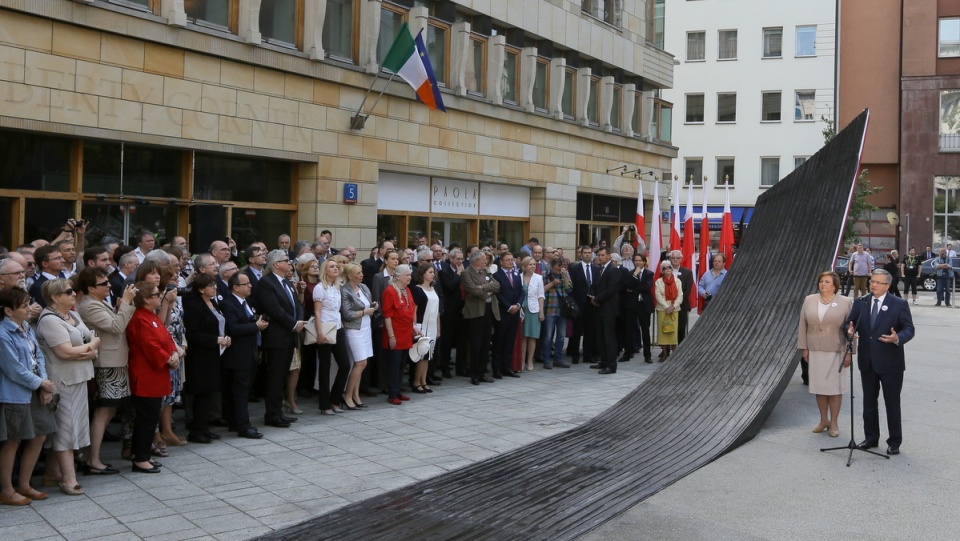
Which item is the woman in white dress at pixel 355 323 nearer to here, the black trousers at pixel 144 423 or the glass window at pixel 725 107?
the black trousers at pixel 144 423

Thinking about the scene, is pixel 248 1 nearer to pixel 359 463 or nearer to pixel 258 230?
pixel 258 230

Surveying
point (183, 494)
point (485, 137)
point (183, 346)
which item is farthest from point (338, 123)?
point (183, 494)

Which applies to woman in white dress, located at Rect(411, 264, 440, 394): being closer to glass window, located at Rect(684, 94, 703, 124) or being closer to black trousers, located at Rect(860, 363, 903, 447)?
black trousers, located at Rect(860, 363, 903, 447)

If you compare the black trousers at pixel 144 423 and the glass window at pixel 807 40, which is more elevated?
the glass window at pixel 807 40

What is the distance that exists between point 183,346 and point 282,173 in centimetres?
868

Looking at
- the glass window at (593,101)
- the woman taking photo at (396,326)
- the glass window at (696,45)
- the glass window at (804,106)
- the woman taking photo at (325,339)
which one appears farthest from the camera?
the glass window at (696,45)

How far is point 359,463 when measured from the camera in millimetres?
8469

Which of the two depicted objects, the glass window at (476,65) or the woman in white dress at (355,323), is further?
the glass window at (476,65)

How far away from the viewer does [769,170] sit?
49.2m

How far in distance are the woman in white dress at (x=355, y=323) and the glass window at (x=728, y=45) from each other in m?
43.0

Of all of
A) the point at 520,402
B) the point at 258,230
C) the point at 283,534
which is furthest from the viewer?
the point at 258,230

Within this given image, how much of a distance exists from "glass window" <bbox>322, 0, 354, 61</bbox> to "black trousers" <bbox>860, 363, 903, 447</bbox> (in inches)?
470

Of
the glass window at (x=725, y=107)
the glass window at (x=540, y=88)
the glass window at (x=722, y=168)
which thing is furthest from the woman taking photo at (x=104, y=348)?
the glass window at (x=725, y=107)

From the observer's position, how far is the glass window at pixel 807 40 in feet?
158
